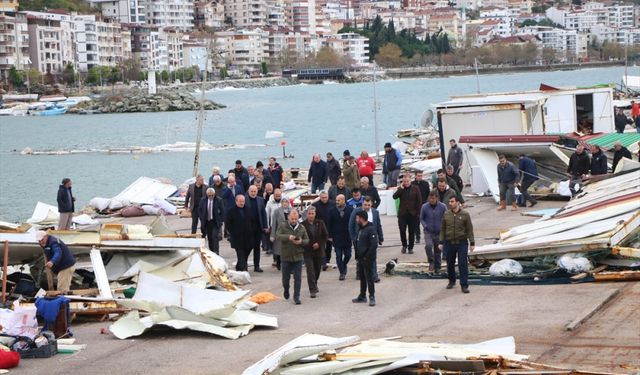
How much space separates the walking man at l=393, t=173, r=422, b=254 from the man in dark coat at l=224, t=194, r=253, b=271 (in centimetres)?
234

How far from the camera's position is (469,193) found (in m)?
Answer: 27.3

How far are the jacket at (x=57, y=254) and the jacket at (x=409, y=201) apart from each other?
560 centimetres

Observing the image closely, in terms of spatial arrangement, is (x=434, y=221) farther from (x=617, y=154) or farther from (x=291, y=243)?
(x=617, y=154)

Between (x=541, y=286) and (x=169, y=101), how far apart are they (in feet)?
397

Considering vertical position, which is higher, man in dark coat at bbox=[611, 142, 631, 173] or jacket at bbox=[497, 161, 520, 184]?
man in dark coat at bbox=[611, 142, 631, 173]

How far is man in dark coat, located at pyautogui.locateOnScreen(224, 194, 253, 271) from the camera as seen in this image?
61.1 feet

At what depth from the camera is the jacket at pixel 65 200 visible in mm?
23047

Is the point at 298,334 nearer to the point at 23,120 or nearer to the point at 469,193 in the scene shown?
the point at 469,193

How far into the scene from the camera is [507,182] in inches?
953

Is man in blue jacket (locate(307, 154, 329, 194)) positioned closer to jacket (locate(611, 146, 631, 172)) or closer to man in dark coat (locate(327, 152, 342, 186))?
man in dark coat (locate(327, 152, 342, 186))

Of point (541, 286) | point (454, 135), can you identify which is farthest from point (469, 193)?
point (541, 286)

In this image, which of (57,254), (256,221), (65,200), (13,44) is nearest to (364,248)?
(256,221)

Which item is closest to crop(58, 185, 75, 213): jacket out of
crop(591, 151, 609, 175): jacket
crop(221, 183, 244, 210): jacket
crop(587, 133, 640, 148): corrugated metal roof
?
crop(221, 183, 244, 210): jacket

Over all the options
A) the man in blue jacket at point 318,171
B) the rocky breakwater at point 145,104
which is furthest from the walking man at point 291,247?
the rocky breakwater at point 145,104
